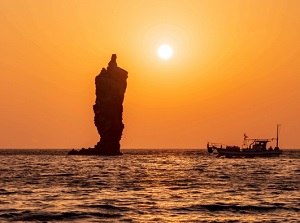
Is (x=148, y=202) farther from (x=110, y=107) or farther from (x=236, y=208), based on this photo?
(x=110, y=107)

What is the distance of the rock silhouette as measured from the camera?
193 meters

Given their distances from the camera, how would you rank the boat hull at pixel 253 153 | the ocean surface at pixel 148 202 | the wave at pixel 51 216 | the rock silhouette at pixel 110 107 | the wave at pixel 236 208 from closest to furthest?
the wave at pixel 51 216 < the ocean surface at pixel 148 202 < the wave at pixel 236 208 < the boat hull at pixel 253 153 < the rock silhouette at pixel 110 107

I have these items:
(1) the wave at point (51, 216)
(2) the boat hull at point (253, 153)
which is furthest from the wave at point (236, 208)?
(2) the boat hull at point (253, 153)

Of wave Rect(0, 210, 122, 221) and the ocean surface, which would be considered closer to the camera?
wave Rect(0, 210, 122, 221)

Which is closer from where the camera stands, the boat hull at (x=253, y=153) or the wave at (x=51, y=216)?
the wave at (x=51, y=216)

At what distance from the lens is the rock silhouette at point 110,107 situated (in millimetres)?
192625

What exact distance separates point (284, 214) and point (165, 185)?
26226mm

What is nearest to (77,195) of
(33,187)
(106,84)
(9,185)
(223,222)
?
(33,187)

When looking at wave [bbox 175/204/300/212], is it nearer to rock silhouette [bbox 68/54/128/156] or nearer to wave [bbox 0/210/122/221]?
wave [bbox 0/210/122/221]

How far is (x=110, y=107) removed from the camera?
193 metres

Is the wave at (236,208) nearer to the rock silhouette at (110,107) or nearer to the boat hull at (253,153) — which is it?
the boat hull at (253,153)

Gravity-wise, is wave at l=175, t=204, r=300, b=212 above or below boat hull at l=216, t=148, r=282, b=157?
below

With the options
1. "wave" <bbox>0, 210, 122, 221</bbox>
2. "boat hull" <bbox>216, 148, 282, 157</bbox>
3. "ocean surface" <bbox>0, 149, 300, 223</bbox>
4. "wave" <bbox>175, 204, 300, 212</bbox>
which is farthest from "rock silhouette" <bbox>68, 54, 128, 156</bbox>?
"wave" <bbox>0, 210, 122, 221</bbox>

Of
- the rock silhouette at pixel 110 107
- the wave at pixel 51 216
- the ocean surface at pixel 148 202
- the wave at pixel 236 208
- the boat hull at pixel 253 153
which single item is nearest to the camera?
the wave at pixel 51 216
